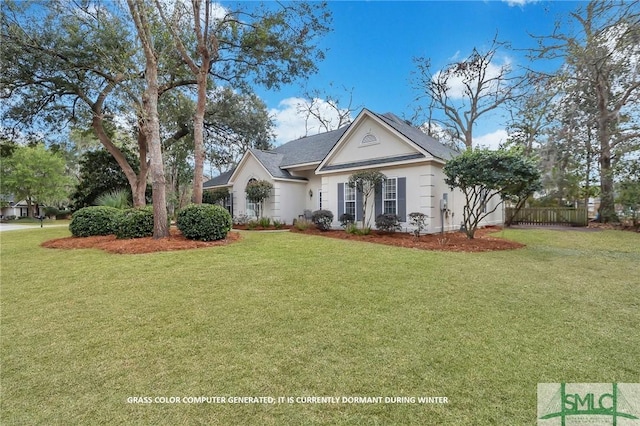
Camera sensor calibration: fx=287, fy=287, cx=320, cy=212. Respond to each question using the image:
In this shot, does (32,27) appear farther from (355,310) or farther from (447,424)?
(447,424)

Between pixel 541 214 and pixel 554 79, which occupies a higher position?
pixel 554 79

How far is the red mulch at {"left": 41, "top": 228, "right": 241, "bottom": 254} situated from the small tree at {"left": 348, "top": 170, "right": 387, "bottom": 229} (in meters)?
5.63

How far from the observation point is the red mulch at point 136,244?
8311 mm

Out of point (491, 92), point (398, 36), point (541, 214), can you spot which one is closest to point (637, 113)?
point (541, 214)

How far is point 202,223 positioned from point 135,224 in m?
2.44

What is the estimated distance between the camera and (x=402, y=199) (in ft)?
40.4

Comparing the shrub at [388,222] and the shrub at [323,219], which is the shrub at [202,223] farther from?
the shrub at [388,222]

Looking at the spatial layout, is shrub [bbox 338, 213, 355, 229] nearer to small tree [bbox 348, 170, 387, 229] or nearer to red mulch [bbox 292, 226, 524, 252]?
small tree [bbox 348, 170, 387, 229]

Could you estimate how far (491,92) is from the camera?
70.5 feet

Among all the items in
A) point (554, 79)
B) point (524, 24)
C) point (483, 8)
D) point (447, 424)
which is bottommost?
point (447, 424)

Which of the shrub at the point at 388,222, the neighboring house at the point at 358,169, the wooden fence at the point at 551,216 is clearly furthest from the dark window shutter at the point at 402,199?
the wooden fence at the point at 551,216

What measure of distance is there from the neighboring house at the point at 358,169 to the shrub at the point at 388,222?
0.60 m

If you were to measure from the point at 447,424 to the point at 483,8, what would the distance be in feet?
45.0

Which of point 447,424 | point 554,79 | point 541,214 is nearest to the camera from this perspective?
point 447,424
